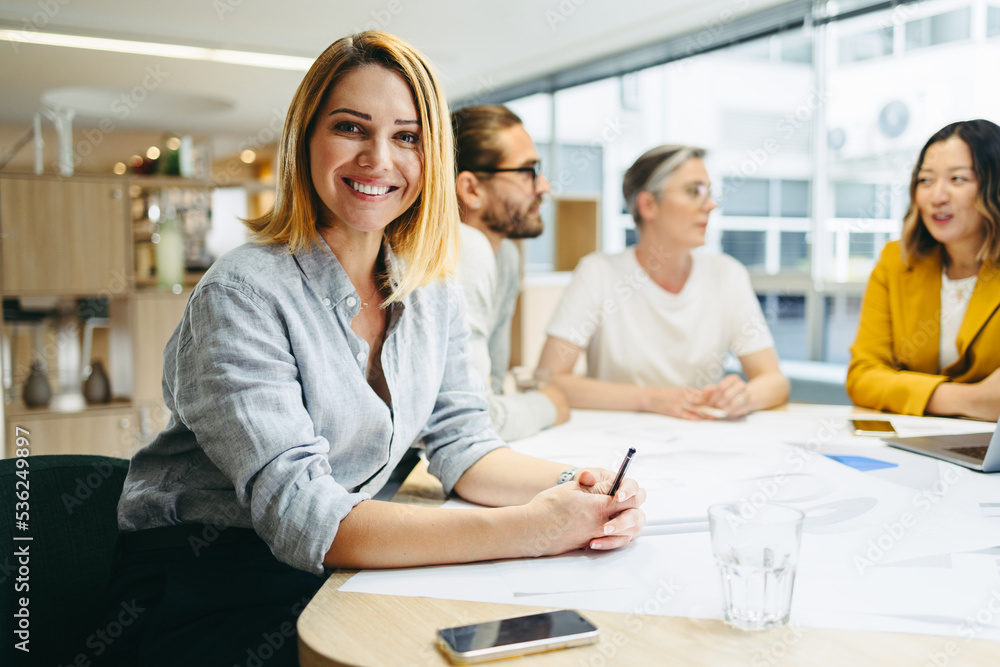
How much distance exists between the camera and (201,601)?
38.0 inches

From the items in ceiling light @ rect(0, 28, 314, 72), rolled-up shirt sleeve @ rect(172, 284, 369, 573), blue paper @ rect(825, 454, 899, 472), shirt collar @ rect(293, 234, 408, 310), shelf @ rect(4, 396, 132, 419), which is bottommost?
shelf @ rect(4, 396, 132, 419)

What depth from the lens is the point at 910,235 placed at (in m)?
1.97

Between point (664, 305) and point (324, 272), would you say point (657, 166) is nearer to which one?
point (664, 305)

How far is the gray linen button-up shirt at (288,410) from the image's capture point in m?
0.91

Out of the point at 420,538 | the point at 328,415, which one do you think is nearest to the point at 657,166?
the point at 328,415

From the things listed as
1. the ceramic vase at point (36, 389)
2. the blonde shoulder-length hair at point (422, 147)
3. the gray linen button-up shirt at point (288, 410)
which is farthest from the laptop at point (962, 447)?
the ceramic vase at point (36, 389)

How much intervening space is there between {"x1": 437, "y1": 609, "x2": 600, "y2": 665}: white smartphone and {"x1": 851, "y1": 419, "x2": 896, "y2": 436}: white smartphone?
1058mm

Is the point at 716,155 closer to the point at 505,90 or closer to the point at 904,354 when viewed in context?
the point at 505,90

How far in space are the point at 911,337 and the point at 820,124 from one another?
262cm

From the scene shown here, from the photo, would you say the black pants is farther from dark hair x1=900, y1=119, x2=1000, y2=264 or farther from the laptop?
dark hair x1=900, y1=119, x2=1000, y2=264

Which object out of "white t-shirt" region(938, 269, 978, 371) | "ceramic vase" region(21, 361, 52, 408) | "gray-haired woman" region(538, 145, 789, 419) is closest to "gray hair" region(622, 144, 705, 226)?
"gray-haired woman" region(538, 145, 789, 419)

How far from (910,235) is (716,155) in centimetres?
306

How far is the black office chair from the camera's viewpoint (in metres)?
1.03

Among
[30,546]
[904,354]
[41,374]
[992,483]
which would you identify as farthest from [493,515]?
[41,374]
